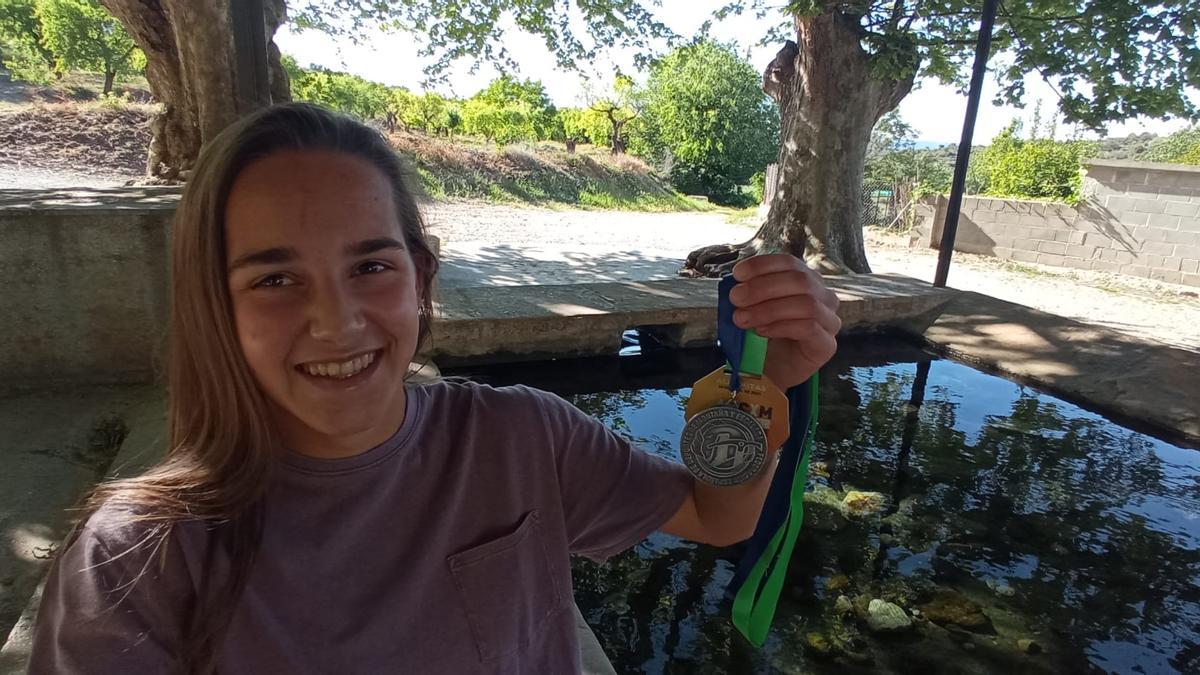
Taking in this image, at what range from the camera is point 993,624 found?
9.59ft

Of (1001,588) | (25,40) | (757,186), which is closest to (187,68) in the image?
(1001,588)

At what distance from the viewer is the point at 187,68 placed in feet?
17.1

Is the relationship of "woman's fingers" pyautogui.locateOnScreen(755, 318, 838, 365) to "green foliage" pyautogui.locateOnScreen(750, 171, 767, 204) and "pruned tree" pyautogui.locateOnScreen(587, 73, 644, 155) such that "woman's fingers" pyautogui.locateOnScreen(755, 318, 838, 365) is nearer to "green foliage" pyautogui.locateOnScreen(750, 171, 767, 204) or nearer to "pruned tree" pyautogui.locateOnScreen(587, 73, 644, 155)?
"green foliage" pyautogui.locateOnScreen(750, 171, 767, 204)

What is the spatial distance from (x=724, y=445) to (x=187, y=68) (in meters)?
5.74

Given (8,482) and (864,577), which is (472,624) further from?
(8,482)

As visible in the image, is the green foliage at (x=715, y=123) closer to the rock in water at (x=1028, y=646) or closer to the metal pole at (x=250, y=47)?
the metal pole at (x=250, y=47)

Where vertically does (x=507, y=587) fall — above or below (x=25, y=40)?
below

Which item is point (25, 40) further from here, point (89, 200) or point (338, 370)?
point (338, 370)

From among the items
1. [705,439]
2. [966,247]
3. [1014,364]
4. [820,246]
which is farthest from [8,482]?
[966,247]

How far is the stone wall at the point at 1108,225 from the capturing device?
9977mm

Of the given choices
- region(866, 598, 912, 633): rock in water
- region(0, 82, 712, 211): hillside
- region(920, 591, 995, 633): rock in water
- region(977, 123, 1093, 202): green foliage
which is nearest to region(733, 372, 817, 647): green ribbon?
region(866, 598, 912, 633): rock in water

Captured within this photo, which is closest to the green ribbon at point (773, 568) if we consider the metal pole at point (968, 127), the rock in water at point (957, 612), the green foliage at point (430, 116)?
the rock in water at point (957, 612)

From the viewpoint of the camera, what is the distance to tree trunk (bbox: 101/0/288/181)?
196 inches

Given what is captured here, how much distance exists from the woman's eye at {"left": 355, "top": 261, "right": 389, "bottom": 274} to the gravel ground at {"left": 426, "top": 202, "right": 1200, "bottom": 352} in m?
4.81
